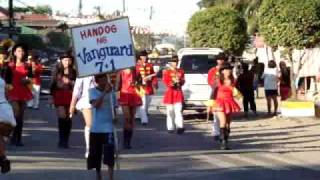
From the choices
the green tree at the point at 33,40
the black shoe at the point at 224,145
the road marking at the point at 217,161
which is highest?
the green tree at the point at 33,40

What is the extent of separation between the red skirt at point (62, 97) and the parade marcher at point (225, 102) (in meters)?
2.76

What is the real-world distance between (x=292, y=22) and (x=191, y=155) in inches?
411

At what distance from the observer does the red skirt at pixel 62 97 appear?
628 inches

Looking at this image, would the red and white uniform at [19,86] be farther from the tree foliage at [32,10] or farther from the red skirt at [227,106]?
the tree foliage at [32,10]

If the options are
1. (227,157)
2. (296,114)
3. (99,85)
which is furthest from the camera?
(296,114)

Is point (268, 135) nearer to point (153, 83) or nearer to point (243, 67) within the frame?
point (153, 83)

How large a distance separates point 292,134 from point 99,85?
8834 millimetres

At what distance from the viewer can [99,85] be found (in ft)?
38.4

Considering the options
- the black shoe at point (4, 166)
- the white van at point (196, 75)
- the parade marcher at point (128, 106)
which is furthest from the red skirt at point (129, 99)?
the white van at point (196, 75)

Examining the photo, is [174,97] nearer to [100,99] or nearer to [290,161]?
[290,161]

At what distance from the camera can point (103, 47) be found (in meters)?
11.9

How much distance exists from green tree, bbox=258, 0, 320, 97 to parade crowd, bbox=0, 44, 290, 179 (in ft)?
16.9

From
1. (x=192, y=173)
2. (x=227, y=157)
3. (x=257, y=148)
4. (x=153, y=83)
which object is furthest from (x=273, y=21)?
(x=192, y=173)

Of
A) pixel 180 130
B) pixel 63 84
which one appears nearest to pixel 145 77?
pixel 180 130
